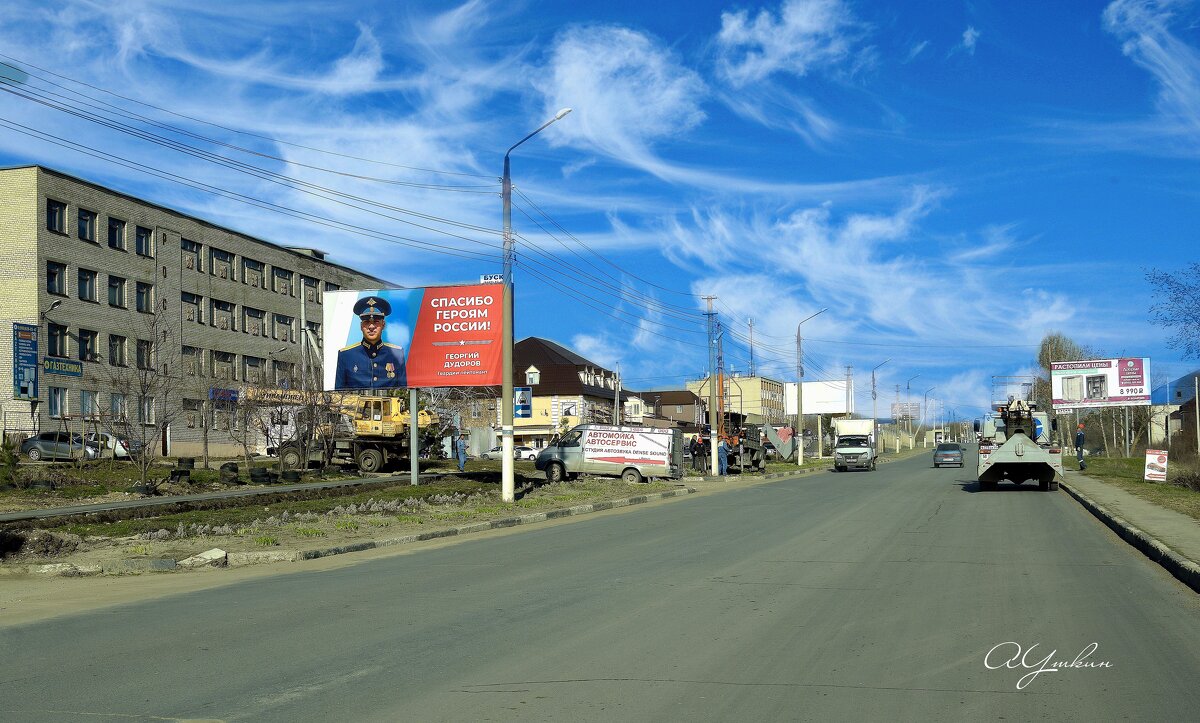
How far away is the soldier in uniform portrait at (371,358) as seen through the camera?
28.6 m

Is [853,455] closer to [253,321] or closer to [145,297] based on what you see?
[253,321]

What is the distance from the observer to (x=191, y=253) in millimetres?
60219

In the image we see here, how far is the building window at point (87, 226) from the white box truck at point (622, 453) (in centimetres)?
3070

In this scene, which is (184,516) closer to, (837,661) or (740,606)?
(740,606)

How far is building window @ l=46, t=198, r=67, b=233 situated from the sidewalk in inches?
1840

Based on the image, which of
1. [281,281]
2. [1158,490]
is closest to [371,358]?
[1158,490]

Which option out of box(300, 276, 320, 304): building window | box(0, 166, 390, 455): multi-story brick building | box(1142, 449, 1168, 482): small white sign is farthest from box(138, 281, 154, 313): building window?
box(1142, 449, 1168, 482): small white sign

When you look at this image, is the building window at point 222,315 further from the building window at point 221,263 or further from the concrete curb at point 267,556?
the concrete curb at point 267,556

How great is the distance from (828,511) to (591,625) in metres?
14.9

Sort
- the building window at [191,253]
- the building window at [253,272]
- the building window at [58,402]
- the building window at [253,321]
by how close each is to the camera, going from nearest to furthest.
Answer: the building window at [58,402]
the building window at [191,253]
the building window at [253,321]
the building window at [253,272]

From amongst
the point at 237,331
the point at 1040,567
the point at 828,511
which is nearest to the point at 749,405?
the point at 237,331

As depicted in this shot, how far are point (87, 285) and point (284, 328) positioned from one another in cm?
1946

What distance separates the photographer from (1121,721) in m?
5.69

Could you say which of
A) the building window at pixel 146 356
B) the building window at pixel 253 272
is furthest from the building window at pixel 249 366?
the building window at pixel 146 356
